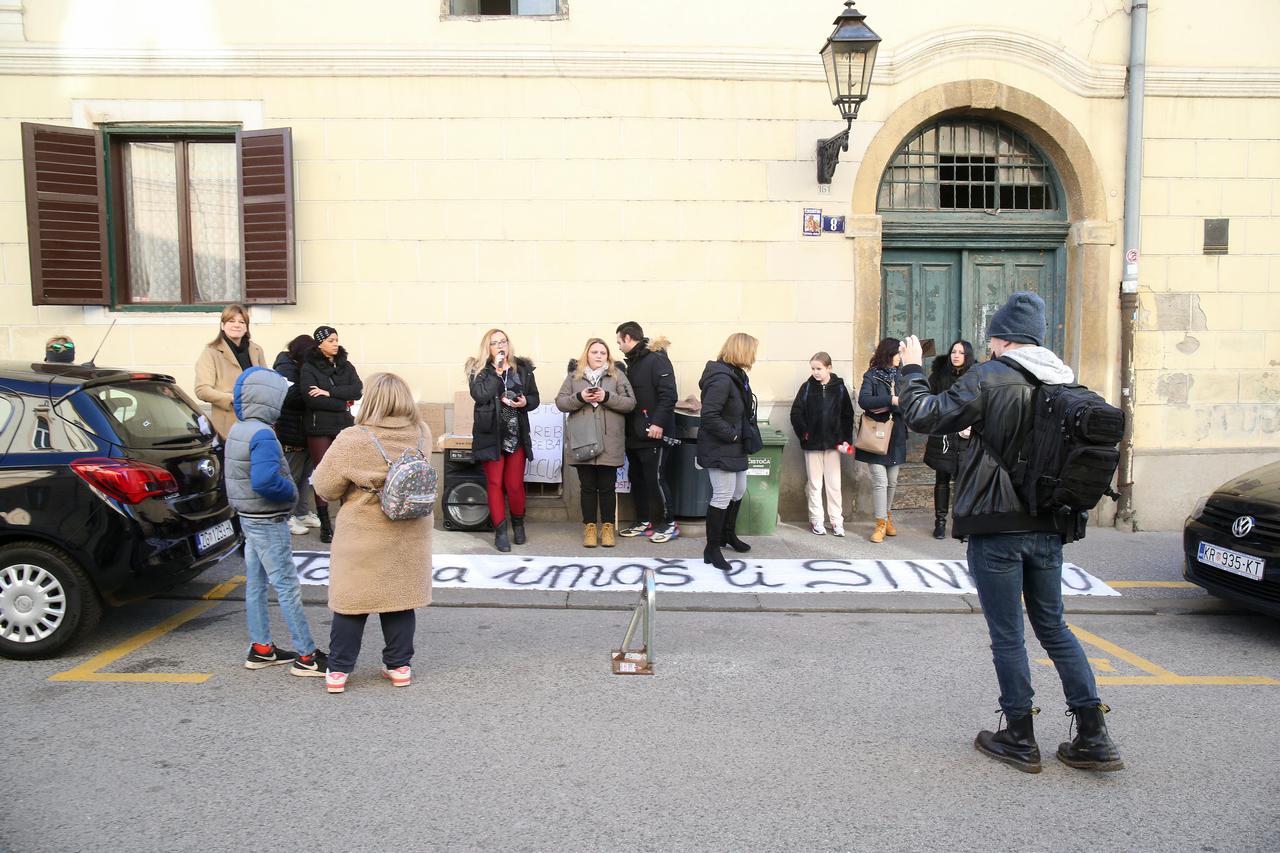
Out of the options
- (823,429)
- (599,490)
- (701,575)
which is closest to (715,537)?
(701,575)

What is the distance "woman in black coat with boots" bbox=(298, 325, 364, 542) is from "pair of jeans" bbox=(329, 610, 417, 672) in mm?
3267

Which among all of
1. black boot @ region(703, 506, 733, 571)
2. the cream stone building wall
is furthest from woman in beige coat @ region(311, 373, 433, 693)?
the cream stone building wall

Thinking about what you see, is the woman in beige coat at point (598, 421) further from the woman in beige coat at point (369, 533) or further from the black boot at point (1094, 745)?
the black boot at point (1094, 745)

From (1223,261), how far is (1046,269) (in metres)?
1.66

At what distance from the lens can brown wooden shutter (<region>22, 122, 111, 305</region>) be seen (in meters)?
8.42

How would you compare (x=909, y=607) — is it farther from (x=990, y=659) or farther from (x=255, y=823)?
(x=255, y=823)

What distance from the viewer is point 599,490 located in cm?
785

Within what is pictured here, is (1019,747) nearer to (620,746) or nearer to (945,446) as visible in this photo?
(620,746)

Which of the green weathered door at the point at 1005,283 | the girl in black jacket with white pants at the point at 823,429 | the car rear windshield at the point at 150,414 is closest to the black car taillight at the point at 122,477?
the car rear windshield at the point at 150,414

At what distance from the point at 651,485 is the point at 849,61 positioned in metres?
4.04

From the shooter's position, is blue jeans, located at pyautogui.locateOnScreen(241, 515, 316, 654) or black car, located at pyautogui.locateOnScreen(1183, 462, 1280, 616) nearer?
blue jeans, located at pyautogui.locateOnScreen(241, 515, 316, 654)

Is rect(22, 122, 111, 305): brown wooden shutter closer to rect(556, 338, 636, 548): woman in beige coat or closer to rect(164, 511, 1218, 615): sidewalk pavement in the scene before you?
rect(164, 511, 1218, 615): sidewalk pavement

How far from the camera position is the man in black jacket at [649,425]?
7754mm

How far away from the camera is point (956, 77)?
900cm
